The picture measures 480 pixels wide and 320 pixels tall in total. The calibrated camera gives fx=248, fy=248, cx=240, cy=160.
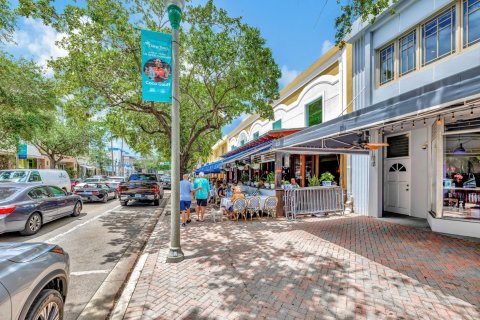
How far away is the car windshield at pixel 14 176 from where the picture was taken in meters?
11.9

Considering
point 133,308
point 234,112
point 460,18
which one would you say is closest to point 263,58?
point 234,112

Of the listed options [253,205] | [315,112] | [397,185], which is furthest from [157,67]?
[315,112]

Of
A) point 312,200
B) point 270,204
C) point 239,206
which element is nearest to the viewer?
point 239,206

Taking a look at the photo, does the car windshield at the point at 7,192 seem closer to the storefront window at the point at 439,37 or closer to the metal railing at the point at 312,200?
the metal railing at the point at 312,200

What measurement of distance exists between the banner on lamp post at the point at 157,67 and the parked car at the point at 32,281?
3.29 m

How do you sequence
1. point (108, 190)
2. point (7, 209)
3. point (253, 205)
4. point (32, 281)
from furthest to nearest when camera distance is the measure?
point (108, 190) < point (253, 205) < point (7, 209) < point (32, 281)

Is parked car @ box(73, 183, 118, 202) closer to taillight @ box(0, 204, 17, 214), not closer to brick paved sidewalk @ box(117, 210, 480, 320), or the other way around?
taillight @ box(0, 204, 17, 214)

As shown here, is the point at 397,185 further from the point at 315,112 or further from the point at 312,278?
the point at 312,278

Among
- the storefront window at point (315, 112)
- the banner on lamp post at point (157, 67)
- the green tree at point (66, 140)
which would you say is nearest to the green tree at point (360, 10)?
the banner on lamp post at point (157, 67)

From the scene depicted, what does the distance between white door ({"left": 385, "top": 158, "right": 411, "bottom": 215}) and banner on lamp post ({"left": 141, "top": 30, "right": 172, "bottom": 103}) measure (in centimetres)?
875

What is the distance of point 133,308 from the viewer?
11.0 feet

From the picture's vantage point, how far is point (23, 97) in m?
12.5

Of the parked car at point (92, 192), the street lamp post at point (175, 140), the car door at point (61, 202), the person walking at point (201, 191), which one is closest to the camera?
the street lamp post at point (175, 140)

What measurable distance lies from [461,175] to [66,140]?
2988 cm
